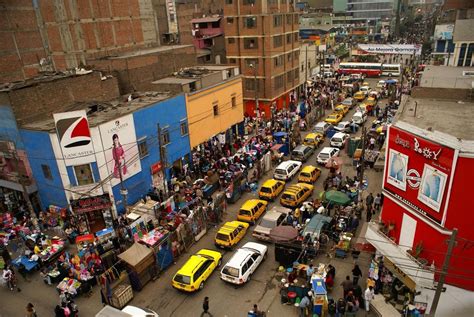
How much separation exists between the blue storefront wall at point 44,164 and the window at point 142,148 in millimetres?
5828

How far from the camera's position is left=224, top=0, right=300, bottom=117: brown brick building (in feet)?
146

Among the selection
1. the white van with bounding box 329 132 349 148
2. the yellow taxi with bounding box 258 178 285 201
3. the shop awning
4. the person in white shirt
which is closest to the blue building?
the yellow taxi with bounding box 258 178 285 201

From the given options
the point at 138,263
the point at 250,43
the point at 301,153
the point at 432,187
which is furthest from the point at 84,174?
the point at 250,43

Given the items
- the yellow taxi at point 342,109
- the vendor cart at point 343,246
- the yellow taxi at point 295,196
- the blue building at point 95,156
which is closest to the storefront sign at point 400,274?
the vendor cart at point 343,246

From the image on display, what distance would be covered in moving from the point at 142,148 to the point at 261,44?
990 inches

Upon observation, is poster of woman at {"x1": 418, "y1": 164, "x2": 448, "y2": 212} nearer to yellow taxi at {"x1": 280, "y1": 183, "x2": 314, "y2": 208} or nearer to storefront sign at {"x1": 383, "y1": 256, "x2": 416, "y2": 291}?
storefront sign at {"x1": 383, "y1": 256, "x2": 416, "y2": 291}

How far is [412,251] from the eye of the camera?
15648mm

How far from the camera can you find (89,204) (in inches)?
926

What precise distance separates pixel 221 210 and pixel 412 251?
12.5 meters

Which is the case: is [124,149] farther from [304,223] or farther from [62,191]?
→ [304,223]

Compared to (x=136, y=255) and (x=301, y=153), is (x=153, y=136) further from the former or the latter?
(x=301, y=153)

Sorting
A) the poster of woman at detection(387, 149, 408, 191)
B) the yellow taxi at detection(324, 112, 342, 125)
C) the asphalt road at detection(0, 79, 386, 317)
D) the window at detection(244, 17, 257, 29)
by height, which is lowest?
the asphalt road at detection(0, 79, 386, 317)

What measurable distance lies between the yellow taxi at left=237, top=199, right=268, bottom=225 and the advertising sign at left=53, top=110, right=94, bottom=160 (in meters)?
10.6

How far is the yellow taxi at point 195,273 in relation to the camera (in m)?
17.7
